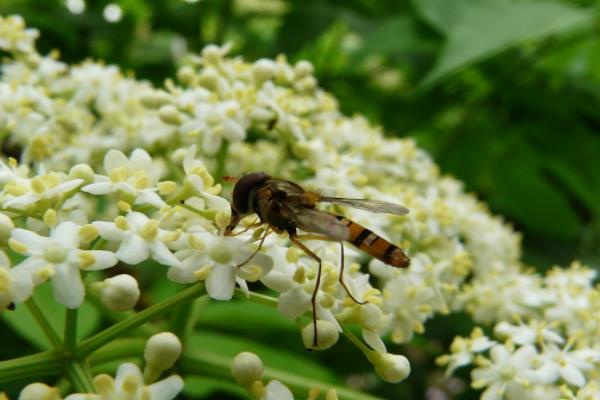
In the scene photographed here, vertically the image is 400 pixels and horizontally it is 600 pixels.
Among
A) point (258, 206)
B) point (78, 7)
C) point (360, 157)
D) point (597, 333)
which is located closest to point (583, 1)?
point (360, 157)

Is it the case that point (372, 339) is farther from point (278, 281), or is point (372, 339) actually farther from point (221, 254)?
point (221, 254)

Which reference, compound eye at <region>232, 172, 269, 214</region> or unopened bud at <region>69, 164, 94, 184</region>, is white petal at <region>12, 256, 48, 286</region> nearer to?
unopened bud at <region>69, 164, 94, 184</region>

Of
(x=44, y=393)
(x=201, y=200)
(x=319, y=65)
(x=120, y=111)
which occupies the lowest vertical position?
(x=44, y=393)

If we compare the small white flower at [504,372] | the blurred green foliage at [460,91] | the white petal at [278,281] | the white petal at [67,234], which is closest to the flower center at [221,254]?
the white petal at [278,281]

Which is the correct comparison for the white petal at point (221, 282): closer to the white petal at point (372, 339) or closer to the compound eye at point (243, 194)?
the compound eye at point (243, 194)

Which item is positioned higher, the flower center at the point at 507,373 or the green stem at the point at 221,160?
the green stem at the point at 221,160

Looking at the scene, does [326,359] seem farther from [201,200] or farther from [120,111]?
[201,200]

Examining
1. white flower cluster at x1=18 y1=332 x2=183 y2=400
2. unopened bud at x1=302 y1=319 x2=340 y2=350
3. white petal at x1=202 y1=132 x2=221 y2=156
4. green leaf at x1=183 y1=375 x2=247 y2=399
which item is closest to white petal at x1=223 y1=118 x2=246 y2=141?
white petal at x1=202 y1=132 x2=221 y2=156
